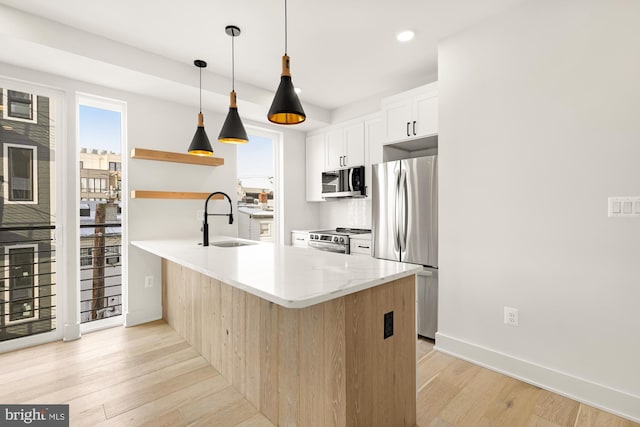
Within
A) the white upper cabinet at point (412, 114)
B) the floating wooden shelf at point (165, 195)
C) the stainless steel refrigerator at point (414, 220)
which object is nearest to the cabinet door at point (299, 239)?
the stainless steel refrigerator at point (414, 220)

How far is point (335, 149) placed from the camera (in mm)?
4316

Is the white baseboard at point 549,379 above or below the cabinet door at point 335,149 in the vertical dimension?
below

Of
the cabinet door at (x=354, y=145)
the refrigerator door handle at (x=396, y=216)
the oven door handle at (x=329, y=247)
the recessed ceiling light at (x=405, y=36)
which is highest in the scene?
the recessed ceiling light at (x=405, y=36)

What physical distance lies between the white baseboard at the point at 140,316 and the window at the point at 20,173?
4.51ft

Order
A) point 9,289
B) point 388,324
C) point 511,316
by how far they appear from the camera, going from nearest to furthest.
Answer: point 388,324, point 511,316, point 9,289

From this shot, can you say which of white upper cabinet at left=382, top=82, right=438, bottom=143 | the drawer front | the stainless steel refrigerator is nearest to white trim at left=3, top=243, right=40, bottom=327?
the drawer front

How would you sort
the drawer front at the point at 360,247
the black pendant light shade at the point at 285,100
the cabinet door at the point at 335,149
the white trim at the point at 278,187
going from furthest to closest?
the white trim at the point at 278,187 < the cabinet door at the point at 335,149 < the drawer front at the point at 360,247 < the black pendant light shade at the point at 285,100

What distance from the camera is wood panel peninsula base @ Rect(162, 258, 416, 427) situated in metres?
1.33

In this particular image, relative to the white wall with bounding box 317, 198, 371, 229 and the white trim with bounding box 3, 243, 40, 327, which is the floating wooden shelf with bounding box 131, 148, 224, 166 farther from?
the white wall with bounding box 317, 198, 371, 229

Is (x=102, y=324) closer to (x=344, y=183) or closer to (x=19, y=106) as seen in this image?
(x=19, y=106)

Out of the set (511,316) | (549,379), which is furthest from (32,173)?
(549,379)

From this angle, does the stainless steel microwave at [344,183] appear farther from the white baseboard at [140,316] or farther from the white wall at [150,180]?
the white baseboard at [140,316]

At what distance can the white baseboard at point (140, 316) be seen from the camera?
10.4 ft

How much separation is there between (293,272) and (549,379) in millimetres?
1927
